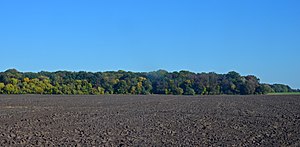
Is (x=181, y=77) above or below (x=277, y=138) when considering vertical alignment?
above

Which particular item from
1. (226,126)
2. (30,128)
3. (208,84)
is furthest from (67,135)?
(208,84)

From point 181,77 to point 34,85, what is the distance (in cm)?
3158

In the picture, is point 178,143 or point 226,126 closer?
point 178,143

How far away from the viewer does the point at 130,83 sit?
96.1 metres

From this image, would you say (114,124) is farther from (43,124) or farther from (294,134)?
(294,134)

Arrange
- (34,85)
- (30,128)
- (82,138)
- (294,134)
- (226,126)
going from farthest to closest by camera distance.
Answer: (34,85) < (226,126) < (30,128) < (294,134) < (82,138)

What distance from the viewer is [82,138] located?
17438mm

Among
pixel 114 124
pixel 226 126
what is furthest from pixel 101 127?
pixel 226 126

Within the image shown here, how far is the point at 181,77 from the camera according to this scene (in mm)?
102312

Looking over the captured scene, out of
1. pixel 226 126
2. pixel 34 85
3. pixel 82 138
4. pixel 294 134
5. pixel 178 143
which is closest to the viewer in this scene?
pixel 178 143

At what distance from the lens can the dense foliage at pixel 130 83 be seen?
3354 inches

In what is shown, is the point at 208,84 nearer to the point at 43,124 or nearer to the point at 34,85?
the point at 34,85

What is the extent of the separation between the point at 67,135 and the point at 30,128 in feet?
10.0

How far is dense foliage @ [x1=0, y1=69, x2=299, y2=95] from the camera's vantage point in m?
85.2
